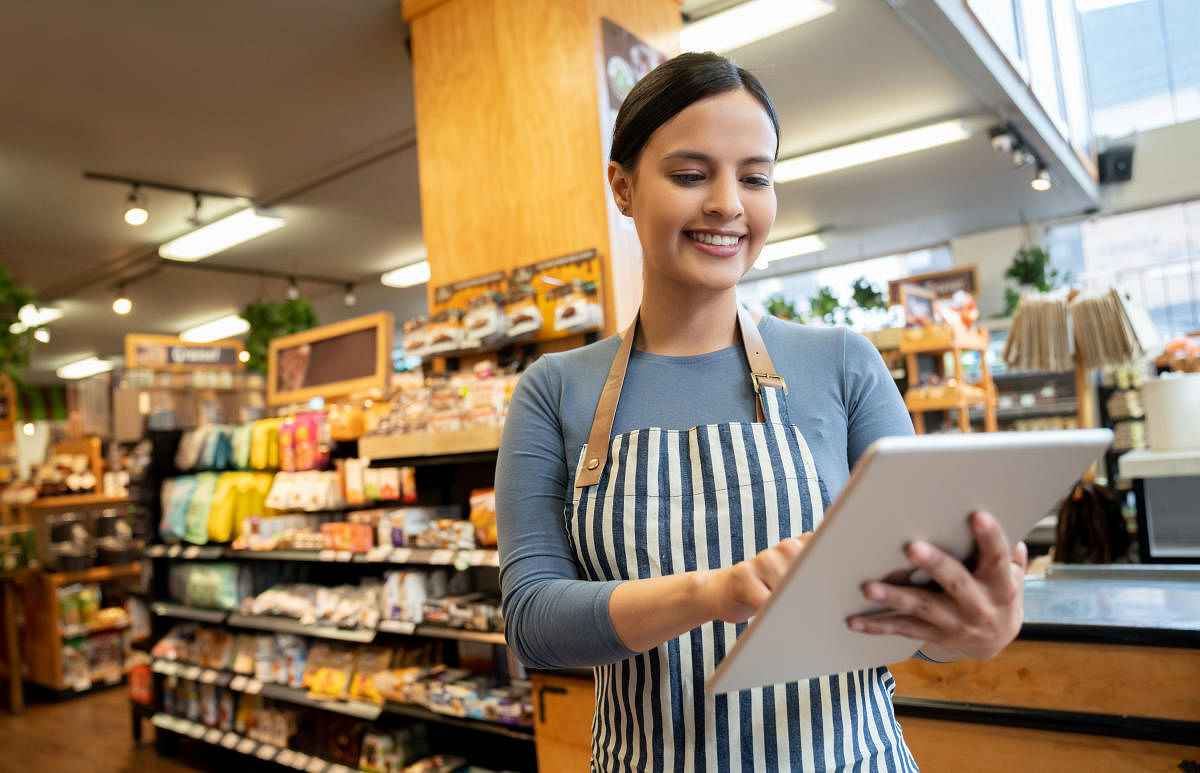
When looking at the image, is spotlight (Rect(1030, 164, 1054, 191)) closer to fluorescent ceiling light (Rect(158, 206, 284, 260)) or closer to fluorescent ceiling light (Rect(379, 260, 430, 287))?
fluorescent ceiling light (Rect(379, 260, 430, 287))

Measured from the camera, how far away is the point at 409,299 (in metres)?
12.7

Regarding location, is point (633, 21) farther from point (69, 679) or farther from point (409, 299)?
point (409, 299)

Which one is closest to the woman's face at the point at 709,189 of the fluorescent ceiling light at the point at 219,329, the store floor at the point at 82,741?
the store floor at the point at 82,741

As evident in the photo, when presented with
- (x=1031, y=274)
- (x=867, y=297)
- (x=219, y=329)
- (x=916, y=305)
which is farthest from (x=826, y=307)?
(x=219, y=329)

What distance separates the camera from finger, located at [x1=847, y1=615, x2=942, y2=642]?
814 millimetres

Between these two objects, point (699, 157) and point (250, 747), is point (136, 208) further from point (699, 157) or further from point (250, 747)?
point (699, 157)

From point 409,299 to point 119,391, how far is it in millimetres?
7300

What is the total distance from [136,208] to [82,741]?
13.0 ft

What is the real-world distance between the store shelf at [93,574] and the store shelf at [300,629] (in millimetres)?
3335

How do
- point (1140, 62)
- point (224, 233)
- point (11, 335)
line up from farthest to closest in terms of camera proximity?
point (1140, 62)
point (224, 233)
point (11, 335)

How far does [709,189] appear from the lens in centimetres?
109

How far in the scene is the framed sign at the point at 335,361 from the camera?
4504 mm

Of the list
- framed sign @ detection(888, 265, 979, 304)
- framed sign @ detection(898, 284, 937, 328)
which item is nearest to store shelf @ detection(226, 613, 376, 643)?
framed sign @ detection(898, 284, 937, 328)

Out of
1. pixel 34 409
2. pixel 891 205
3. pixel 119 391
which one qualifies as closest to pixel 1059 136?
pixel 891 205
